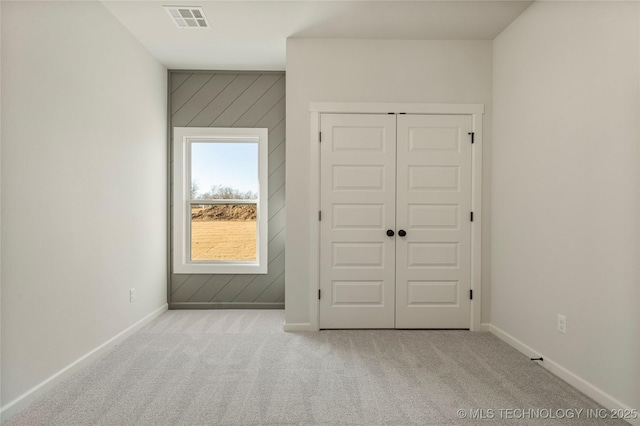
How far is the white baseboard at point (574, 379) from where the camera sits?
2066 millimetres

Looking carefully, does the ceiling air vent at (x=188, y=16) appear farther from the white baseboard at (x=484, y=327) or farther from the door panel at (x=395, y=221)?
the white baseboard at (x=484, y=327)

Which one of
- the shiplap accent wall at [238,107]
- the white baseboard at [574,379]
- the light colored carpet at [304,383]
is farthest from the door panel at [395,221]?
the shiplap accent wall at [238,107]

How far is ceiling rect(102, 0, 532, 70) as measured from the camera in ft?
9.55

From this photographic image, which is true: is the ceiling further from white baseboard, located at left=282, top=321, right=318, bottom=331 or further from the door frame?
white baseboard, located at left=282, top=321, right=318, bottom=331

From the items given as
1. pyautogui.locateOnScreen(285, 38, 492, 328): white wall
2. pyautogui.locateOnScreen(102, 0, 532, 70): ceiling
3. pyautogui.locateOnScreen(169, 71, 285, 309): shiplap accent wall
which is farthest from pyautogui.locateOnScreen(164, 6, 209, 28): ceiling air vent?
pyautogui.locateOnScreen(169, 71, 285, 309): shiplap accent wall

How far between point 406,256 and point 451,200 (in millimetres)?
706

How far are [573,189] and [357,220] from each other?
1.76 m

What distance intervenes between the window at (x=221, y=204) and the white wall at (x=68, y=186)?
61 centimetres

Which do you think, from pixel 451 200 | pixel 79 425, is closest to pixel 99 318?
pixel 79 425

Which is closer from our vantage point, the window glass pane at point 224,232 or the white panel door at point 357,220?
the white panel door at point 357,220

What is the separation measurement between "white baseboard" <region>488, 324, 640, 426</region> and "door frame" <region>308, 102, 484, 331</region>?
509mm

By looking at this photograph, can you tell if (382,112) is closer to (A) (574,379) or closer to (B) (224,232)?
(B) (224,232)

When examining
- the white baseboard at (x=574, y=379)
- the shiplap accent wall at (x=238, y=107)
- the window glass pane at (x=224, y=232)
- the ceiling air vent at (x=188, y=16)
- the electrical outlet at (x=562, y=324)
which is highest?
A: the ceiling air vent at (x=188, y=16)

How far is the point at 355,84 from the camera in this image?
350 cm
